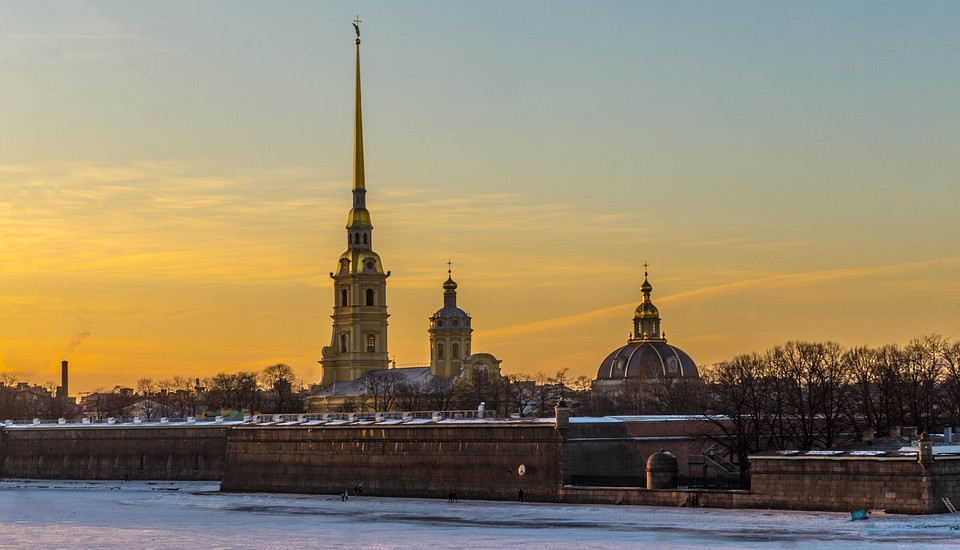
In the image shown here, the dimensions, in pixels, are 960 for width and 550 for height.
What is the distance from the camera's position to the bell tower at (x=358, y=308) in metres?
169

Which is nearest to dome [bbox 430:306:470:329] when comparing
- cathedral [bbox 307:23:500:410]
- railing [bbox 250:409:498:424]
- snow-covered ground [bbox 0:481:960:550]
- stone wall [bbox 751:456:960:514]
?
cathedral [bbox 307:23:500:410]

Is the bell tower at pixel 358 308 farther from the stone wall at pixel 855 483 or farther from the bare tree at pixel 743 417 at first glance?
the stone wall at pixel 855 483

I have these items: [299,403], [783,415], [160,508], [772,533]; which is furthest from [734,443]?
[299,403]

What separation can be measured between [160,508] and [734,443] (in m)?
25.8

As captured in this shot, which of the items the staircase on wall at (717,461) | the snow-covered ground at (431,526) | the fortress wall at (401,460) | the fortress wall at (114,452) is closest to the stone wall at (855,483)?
the snow-covered ground at (431,526)

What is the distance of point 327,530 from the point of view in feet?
200

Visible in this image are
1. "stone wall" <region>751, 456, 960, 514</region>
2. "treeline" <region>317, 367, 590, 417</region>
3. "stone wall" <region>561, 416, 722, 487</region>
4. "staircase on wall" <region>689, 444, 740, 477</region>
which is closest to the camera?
"stone wall" <region>751, 456, 960, 514</region>

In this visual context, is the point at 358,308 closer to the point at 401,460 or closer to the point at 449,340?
the point at 449,340

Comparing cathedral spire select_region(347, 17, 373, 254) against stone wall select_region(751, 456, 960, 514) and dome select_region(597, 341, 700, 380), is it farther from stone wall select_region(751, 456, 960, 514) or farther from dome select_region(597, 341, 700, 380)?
stone wall select_region(751, 456, 960, 514)

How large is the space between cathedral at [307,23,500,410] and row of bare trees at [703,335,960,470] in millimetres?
58188

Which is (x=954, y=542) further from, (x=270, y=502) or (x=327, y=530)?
(x=270, y=502)

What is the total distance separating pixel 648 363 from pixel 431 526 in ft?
321

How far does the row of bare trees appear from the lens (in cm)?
7631

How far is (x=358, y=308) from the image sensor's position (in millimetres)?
169000
